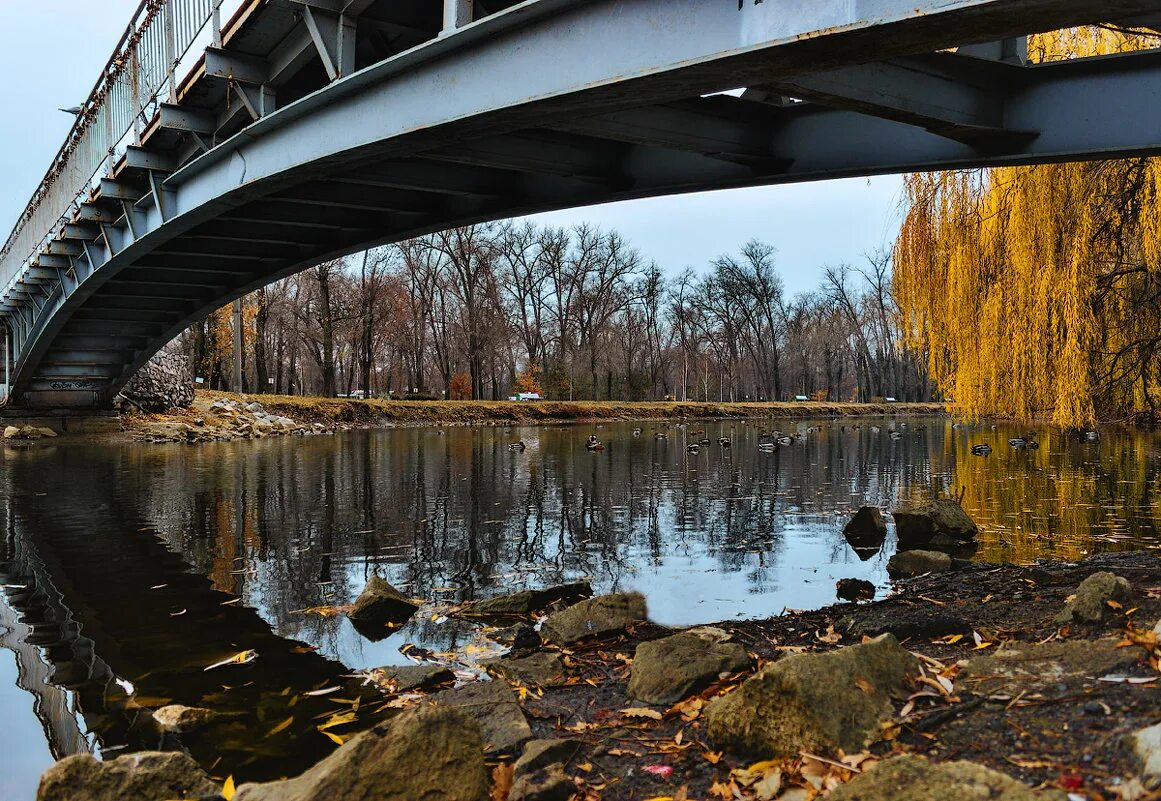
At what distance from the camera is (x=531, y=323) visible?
220ft

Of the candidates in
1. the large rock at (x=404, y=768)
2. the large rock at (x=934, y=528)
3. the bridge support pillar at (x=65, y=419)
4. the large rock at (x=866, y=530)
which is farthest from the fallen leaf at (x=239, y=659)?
the bridge support pillar at (x=65, y=419)

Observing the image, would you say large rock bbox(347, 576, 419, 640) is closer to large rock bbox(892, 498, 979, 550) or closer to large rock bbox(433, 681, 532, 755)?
large rock bbox(433, 681, 532, 755)

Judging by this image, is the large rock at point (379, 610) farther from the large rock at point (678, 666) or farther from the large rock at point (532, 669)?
the large rock at point (678, 666)

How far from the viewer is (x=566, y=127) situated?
22.9ft

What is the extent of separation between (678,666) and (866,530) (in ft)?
19.2

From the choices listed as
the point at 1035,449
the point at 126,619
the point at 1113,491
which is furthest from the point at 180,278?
the point at 1035,449

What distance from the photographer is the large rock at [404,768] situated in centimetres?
278

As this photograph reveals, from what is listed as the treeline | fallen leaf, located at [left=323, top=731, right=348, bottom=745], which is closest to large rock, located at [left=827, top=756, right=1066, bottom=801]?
fallen leaf, located at [left=323, top=731, right=348, bottom=745]

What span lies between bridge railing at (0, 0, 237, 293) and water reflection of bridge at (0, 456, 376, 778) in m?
6.19

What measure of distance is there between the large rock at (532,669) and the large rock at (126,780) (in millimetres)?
1921

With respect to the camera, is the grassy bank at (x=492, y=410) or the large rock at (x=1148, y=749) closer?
the large rock at (x=1148, y=749)

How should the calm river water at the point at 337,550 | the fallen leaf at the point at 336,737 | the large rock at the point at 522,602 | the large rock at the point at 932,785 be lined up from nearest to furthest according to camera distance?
the large rock at the point at 932,785 → the fallen leaf at the point at 336,737 → the calm river water at the point at 337,550 → the large rock at the point at 522,602

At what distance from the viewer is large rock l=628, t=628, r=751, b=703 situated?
4.15 meters

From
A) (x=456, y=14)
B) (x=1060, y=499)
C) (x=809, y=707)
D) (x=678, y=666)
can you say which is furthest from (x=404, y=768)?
(x=1060, y=499)
